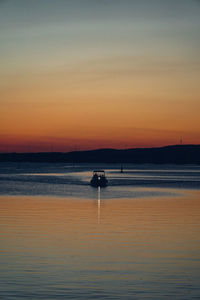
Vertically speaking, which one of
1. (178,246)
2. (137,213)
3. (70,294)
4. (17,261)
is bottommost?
(70,294)

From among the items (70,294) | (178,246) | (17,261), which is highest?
A: (178,246)

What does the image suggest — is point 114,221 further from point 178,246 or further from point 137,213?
point 178,246

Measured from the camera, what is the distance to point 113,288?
1553cm

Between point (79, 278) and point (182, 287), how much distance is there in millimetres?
3547

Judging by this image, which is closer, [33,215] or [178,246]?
[178,246]

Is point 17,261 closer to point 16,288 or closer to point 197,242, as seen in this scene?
point 16,288

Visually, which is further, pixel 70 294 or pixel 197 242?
pixel 197 242

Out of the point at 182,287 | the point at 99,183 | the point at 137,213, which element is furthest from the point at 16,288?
the point at 99,183

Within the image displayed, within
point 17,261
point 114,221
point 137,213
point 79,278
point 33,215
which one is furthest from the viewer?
point 137,213

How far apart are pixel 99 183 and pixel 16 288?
6566 cm

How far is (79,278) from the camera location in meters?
16.8

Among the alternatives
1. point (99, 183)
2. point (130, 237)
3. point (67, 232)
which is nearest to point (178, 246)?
point (130, 237)

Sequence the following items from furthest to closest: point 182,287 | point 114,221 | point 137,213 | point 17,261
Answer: point 137,213, point 114,221, point 17,261, point 182,287

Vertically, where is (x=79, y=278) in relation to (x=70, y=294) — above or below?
above
